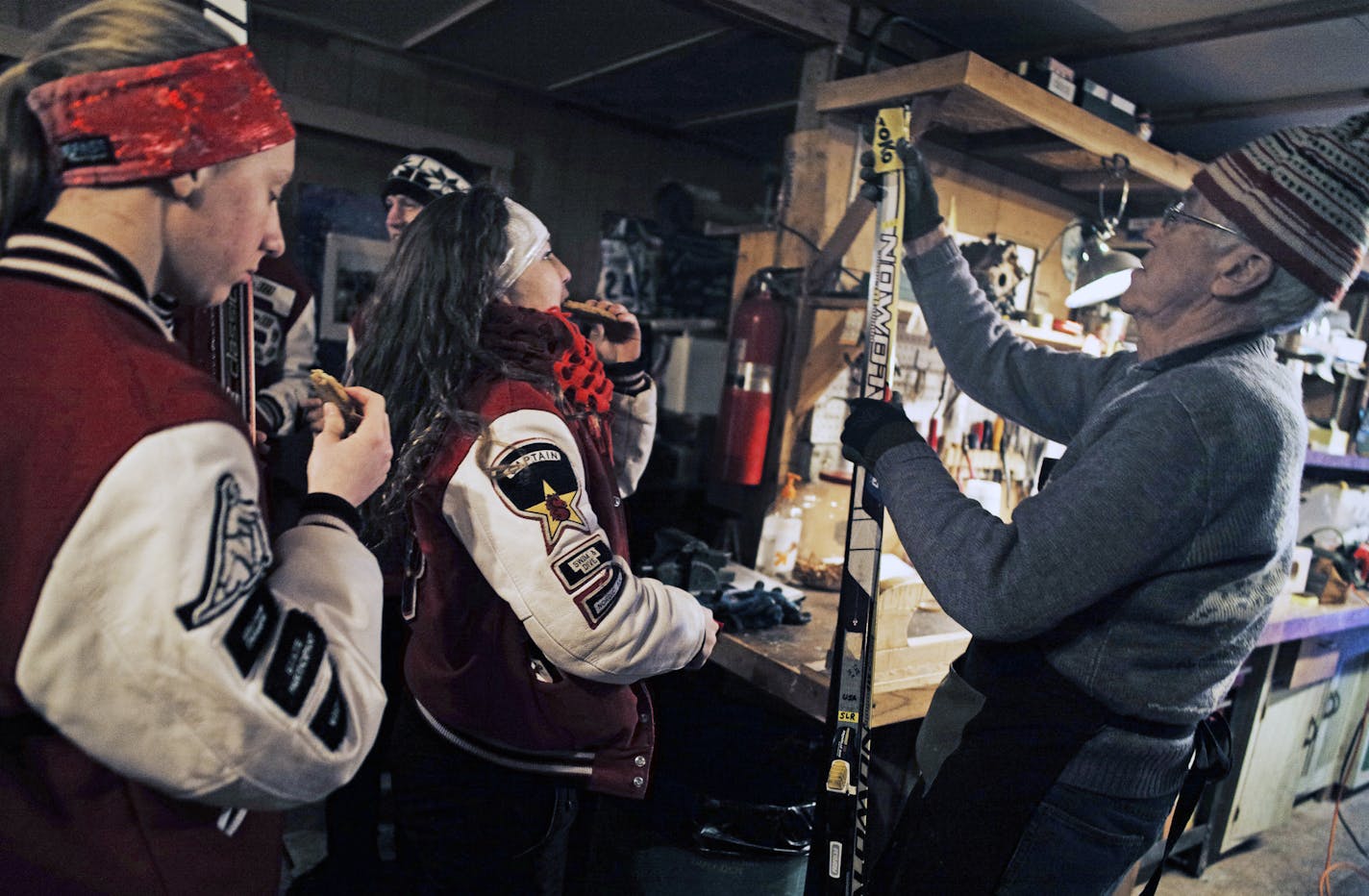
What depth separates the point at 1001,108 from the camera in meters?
2.40

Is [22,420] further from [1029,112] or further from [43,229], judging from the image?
[1029,112]

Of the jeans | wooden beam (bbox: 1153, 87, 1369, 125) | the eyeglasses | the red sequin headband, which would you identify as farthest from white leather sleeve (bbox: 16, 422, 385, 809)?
wooden beam (bbox: 1153, 87, 1369, 125)

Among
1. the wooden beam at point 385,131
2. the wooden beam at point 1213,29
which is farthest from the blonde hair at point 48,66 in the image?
the wooden beam at point 385,131

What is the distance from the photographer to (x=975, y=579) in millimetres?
1218

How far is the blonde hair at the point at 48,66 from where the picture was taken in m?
0.80

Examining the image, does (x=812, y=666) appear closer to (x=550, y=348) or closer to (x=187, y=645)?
(x=550, y=348)

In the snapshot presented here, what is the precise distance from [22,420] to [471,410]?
80 cm

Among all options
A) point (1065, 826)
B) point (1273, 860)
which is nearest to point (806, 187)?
point (1065, 826)

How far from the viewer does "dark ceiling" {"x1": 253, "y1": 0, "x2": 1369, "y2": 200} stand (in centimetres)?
259

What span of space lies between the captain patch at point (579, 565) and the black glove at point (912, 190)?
41.0 inches

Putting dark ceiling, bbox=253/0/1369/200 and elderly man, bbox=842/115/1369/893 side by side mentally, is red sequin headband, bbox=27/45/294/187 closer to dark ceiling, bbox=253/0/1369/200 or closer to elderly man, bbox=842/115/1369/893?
elderly man, bbox=842/115/1369/893

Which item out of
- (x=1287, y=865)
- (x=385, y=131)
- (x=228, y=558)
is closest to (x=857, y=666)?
(x=228, y=558)

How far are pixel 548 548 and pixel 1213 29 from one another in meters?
2.68

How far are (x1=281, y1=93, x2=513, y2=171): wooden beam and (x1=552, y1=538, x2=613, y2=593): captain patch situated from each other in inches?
129
